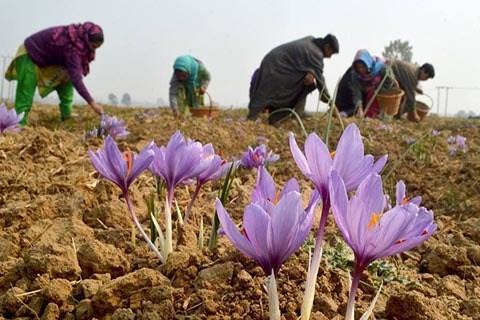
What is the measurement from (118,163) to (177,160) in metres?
0.12

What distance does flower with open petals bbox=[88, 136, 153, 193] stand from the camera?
0.98 metres

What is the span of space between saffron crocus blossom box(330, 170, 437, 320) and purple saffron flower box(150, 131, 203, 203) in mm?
441

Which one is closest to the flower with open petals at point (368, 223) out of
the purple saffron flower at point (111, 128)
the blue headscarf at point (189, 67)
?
the purple saffron flower at point (111, 128)

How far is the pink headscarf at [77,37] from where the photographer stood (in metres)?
5.21

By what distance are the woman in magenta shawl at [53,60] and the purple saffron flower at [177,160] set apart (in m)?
4.25

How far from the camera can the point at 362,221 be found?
0.66 metres

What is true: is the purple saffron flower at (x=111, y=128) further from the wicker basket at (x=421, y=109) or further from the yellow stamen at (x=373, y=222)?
the wicker basket at (x=421, y=109)

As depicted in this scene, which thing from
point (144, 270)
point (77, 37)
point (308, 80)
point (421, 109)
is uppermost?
point (77, 37)

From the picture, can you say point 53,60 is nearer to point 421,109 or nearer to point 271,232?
point 271,232

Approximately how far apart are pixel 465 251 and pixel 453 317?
396mm

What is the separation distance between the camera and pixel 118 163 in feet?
3.22

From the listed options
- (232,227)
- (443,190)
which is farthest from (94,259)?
(443,190)

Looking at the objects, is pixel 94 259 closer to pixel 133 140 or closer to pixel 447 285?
pixel 447 285

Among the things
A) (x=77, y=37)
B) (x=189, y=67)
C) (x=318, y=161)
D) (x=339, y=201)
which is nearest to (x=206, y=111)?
(x=189, y=67)
